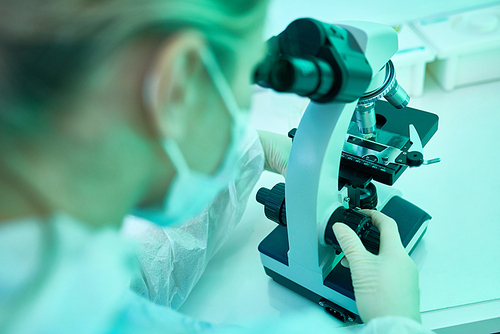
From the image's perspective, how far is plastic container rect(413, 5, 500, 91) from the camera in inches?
49.6

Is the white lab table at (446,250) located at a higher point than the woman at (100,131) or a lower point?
lower

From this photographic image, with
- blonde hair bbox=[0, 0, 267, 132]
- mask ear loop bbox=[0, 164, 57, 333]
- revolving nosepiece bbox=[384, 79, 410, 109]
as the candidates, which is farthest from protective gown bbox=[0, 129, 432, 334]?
Answer: revolving nosepiece bbox=[384, 79, 410, 109]

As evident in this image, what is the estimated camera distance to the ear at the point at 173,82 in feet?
1.17

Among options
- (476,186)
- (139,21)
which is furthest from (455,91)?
(139,21)

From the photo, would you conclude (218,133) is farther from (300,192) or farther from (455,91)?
(455,91)

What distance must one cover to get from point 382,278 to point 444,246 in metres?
0.31

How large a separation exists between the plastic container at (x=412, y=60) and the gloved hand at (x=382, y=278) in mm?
728

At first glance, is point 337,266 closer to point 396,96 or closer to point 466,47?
point 396,96

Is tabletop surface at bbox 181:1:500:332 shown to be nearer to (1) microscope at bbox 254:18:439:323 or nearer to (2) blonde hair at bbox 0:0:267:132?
(1) microscope at bbox 254:18:439:323

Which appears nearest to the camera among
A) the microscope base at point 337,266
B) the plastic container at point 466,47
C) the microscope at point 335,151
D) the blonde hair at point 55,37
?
the blonde hair at point 55,37

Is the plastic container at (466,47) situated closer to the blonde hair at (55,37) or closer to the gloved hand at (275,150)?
the gloved hand at (275,150)

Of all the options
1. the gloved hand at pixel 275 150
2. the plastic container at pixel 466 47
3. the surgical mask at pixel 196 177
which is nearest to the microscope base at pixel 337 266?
the gloved hand at pixel 275 150

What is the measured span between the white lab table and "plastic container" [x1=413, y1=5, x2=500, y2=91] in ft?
0.36

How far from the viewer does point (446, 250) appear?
0.91 m
